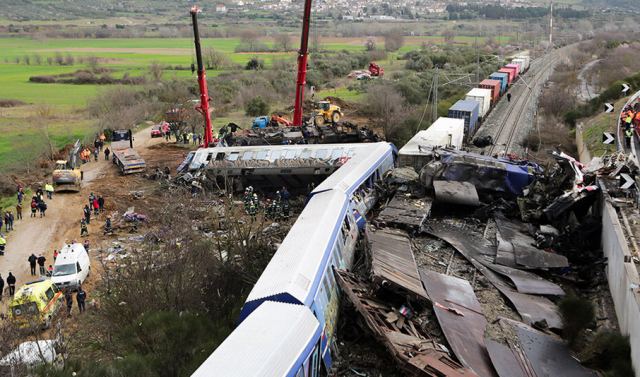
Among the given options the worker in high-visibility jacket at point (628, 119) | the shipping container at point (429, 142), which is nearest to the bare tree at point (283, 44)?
the shipping container at point (429, 142)

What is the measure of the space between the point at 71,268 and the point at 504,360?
16953 mm

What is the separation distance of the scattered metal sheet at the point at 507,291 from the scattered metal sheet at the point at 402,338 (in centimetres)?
343

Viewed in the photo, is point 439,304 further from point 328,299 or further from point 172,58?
point 172,58

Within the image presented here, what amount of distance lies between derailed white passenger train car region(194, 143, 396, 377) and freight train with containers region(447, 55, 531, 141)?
20.4 meters

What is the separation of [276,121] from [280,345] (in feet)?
122

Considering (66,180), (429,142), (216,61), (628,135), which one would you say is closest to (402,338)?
(429,142)

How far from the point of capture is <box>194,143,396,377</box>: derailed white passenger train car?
9.59 m

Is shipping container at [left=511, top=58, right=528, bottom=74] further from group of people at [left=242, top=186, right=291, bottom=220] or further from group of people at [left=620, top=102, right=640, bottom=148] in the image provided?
group of people at [left=242, top=186, right=291, bottom=220]

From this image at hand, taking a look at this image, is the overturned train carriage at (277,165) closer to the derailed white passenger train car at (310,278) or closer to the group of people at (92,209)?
the group of people at (92,209)

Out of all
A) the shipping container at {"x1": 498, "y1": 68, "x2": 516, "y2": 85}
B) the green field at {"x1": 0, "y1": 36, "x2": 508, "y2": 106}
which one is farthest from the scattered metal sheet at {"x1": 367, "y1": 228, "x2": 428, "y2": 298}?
the green field at {"x1": 0, "y1": 36, "x2": 508, "y2": 106}

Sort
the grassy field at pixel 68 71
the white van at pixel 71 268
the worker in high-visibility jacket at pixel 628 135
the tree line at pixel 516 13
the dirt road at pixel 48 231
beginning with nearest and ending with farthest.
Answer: the white van at pixel 71 268 → the dirt road at pixel 48 231 → the worker in high-visibility jacket at pixel 628 135 → the grassy field at pixel 68 71 → the tree line at pixel 516 13

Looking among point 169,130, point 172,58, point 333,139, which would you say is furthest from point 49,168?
point 172,58

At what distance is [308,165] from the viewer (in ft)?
101

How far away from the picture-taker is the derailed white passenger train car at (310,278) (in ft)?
31.4
